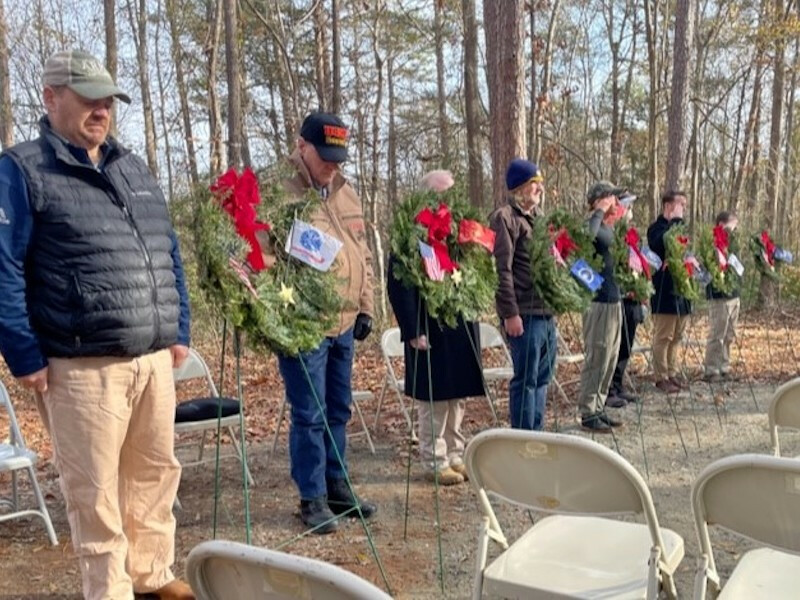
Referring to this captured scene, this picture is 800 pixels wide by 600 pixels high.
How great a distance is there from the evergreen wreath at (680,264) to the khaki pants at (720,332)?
103 cm

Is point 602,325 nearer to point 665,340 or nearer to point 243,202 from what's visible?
point 665,340

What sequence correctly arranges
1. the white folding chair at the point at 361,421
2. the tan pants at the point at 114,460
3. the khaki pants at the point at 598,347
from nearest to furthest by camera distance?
the tan pants at the point at 114,460 → the white folding chair at the point at 361,421 → the khaki pants at the point at 598,347

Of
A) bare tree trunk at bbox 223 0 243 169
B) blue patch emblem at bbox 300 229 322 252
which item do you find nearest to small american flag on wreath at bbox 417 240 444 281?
blue patch emblem at bbox 300 229 322 252

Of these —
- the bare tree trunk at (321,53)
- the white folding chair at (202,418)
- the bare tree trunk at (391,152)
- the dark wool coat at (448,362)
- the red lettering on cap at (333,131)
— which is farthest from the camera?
the bare tree trunk at (391,152)

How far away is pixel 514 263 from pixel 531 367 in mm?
633

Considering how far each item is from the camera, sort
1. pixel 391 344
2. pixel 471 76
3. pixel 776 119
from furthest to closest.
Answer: pixel 776 119, pixel 471 76, pixel 391 344

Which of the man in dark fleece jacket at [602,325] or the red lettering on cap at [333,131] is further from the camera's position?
the man in dark fleece jacket at [602,325]

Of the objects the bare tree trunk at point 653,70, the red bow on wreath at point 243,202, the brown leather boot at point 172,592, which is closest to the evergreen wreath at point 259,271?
the red bow on wreath at point 243,202

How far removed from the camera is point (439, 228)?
11.8 feet

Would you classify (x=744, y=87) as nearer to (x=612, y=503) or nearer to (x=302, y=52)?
(x=302, y=52)

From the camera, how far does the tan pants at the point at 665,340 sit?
6723mm

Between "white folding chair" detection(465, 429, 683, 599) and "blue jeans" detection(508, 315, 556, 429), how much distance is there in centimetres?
214

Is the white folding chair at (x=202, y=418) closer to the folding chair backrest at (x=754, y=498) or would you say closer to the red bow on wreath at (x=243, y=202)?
A: the red bow on wreath at (x=243, y=202)

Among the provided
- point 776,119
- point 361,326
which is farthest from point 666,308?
point 776,119
